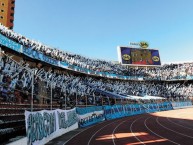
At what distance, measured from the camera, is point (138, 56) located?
56844 millimetres

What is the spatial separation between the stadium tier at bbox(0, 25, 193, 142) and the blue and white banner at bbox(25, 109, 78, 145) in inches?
15.5

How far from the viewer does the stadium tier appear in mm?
9352

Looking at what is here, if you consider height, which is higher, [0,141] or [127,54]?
[127,54]

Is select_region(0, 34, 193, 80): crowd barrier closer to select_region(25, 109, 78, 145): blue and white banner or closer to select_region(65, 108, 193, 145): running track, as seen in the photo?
select_region(25, 109, 78, 145): blue and white banner

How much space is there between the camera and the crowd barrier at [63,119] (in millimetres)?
9891

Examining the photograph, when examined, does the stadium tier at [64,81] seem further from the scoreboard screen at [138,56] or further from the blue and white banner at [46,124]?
the scoreboard screen at [138,56]

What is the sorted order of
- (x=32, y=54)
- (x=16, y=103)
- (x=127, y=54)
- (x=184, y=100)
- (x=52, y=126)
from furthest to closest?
(x=127, y=54) → (x=184, y=100) → (x=32, y=54) → (x=52, y=126) → (x=16, y=103)

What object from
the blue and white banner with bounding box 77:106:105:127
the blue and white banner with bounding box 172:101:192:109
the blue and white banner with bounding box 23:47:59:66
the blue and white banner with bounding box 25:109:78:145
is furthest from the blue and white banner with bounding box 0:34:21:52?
the blue and white banner with bounding box 172:101:192:109

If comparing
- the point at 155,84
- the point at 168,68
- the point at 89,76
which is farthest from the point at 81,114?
the point at 168,68

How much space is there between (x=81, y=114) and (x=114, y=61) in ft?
→ 137

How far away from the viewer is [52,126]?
13.5 metres

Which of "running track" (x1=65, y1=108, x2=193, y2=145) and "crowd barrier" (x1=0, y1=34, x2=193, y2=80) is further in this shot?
"crowd barrier" (x1=0, y1=34, x2=193, y2=80)

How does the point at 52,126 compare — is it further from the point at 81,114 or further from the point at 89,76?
the point at 89,76

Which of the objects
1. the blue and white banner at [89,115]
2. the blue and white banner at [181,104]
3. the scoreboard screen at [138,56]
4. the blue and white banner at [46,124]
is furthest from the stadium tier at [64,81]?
the scoreboard screen at [138,56]
